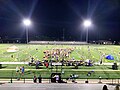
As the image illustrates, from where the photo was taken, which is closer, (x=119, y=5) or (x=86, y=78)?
(x=86, y=78)

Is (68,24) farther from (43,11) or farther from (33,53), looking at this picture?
(33,53)

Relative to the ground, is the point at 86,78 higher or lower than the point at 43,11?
lower

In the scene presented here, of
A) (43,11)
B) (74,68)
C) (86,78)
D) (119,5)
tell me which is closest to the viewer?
(86,78)

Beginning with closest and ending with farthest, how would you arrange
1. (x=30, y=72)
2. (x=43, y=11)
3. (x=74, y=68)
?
(x=30, y=72), (x=74, y=68), (x=43, y=11)

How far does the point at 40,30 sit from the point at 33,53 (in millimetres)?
38109

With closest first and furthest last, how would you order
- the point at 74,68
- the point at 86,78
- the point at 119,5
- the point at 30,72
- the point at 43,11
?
the point at 86,78 < the point at 30,72 < the point at 74,68 < the point at 119,5 < the point at 43,11

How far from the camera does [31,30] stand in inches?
3757

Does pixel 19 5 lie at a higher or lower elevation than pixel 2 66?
higher

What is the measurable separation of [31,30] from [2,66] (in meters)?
54.0

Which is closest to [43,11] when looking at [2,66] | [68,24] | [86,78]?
[68,24]

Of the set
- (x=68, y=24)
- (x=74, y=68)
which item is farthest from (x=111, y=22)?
(x=74, y=68)

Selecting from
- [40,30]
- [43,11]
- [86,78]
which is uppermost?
[43,11]

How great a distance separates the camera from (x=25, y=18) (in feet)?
316

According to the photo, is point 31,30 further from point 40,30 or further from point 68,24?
point 68,24
